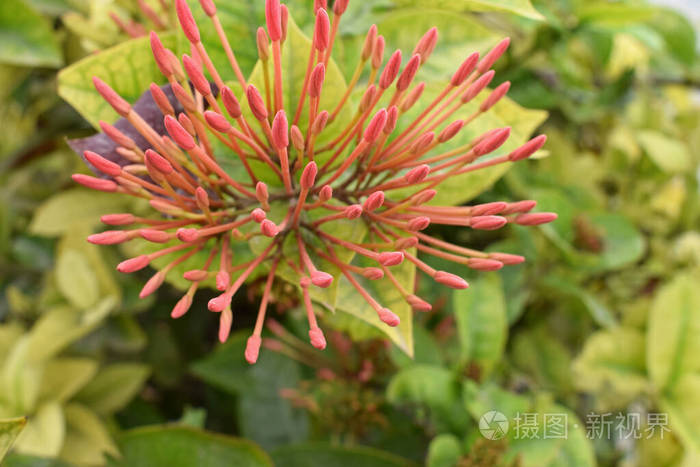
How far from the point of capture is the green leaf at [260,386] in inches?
26.7

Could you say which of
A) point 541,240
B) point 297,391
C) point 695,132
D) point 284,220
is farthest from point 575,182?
point 284,220

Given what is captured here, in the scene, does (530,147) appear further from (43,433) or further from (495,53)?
(43,433)

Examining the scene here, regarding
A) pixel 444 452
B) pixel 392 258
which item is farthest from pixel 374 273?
pixel 444 452

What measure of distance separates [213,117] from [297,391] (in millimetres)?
426

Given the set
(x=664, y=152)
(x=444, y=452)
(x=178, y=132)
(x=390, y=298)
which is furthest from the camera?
(x=664, y=152)

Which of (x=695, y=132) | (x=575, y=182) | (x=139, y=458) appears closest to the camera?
(x=139, y=458)

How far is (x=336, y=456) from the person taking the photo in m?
0.53

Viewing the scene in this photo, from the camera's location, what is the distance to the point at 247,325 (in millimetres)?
781

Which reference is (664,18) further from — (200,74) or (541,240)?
(200,74)

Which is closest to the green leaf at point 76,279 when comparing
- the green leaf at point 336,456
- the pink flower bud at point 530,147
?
the green leaf at point 336,456

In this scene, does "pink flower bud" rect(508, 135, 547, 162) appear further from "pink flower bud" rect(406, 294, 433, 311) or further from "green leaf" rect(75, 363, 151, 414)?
"green leaf" rect(75, 363, 151, 414)

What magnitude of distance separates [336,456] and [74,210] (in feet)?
1.21

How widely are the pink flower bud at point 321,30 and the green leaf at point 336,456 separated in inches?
13.8

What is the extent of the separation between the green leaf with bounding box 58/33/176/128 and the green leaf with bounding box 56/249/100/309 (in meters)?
0.26
